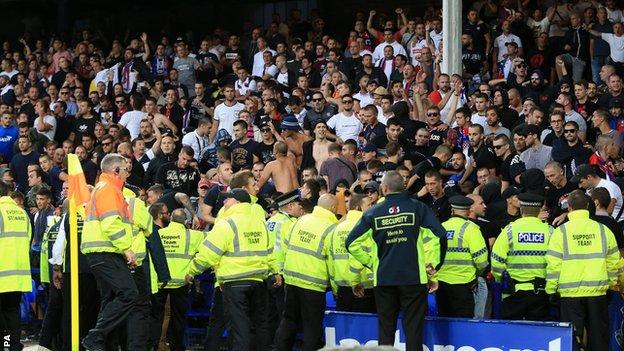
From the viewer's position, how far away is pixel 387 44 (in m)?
21.2

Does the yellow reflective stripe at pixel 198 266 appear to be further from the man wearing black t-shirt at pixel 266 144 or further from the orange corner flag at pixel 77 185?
the man wearing black t-shirt at pixel 266 144

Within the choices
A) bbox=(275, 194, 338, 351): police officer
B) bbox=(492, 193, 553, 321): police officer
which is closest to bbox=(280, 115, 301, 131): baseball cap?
bbox=(275, 194, 338, 351): police officer

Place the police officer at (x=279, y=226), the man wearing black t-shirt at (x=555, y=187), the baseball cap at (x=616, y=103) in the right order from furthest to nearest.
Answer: the baseball cap at (x=616, y=103)
the man wearing black t-shirt at (x=555, y=187)
the police officer at (x=279, y=226)

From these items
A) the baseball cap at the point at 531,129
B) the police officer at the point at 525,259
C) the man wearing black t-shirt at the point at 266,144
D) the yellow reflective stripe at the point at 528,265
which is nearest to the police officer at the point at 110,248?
Result: the police officer at the point at 525,259

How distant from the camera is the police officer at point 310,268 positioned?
1236cm

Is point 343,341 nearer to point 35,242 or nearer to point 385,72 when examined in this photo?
point 35,242

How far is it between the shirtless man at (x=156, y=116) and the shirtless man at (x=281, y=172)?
3.68m

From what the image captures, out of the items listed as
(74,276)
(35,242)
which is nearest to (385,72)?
(35,242)

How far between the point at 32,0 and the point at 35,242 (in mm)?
17465

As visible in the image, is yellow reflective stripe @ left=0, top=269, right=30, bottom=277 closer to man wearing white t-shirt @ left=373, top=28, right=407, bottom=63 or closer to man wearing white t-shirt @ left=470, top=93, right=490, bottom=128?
man wearing white t-shirt @ left=470, top=93, right=490, bottom=128

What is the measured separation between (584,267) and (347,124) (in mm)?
7031

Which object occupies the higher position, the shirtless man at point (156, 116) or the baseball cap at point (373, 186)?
the shirtless man at point (156, 116)

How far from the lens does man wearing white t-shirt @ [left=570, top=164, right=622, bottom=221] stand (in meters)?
13.3

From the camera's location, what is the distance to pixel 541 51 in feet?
64.3
